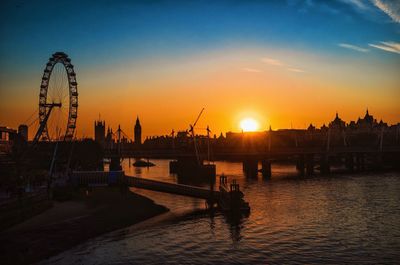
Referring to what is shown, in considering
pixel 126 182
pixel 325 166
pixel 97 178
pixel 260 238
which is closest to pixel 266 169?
pixel 325 166

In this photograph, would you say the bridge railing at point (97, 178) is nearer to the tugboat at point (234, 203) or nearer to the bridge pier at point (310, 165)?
the tugboat at point (234, 203)

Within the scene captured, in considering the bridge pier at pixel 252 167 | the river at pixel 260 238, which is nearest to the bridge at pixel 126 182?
the river at pixel 260 238

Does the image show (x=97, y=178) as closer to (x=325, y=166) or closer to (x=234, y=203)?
(x=234, y=203)

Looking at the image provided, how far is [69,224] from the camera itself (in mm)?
45312

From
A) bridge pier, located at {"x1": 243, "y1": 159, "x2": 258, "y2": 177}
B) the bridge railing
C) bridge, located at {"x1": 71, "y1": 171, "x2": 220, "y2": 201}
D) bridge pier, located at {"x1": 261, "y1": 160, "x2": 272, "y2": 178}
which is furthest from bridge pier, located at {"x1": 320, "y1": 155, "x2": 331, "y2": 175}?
the bridge railing

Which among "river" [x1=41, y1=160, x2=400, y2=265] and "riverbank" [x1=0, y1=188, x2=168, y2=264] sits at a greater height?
"riverbank" [x1=0, y1=188, x2=168, y2=264]

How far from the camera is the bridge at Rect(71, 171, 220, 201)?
65.2 m

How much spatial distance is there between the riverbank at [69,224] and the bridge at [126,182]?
339cm

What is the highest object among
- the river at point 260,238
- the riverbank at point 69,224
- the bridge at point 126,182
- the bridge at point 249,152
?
the bridge at point 249,152

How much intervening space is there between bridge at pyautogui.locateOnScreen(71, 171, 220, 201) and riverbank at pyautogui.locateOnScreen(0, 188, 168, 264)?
339 centimetres

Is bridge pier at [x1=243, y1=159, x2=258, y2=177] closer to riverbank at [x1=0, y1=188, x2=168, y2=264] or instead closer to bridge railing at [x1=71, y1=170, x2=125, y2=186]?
bridge railing at [x1=71, y1=170, x2=125, y2=186]

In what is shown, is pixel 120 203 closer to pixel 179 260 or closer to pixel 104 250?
pixel 104 250

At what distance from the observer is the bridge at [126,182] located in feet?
214

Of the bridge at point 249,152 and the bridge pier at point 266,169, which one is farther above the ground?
the bridge at point 249,152
